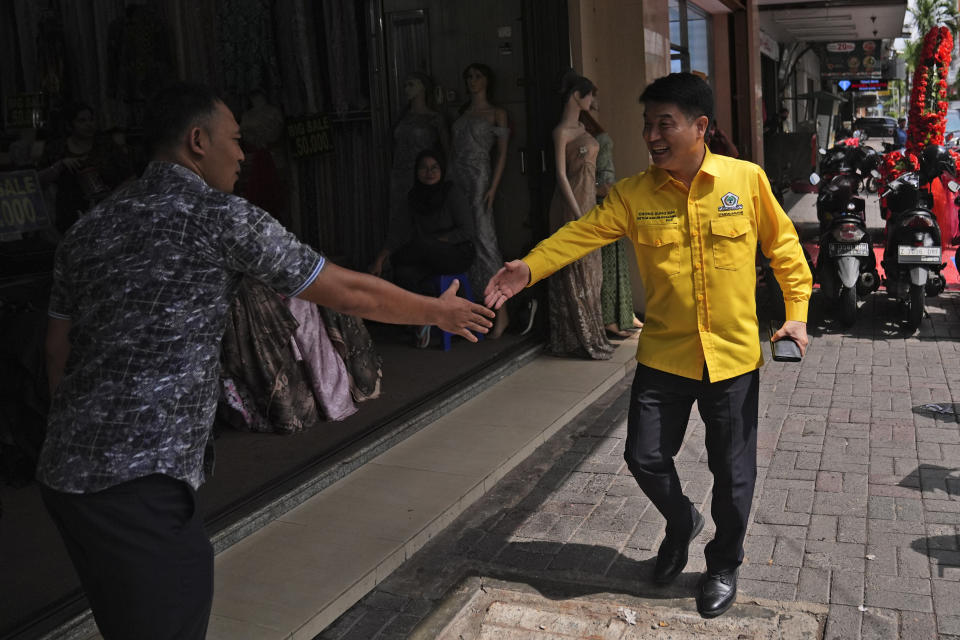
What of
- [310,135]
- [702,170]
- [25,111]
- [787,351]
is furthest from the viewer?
[310,135]

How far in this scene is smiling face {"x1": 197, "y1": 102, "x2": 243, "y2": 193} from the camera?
7.83 feet

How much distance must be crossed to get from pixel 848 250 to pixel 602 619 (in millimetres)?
5812

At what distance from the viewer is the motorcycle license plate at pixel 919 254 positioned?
27.0 feet

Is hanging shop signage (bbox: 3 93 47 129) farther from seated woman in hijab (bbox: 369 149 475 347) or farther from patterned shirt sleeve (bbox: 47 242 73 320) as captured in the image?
patterned shirt sleeve (bbox: 47 242 73 320)

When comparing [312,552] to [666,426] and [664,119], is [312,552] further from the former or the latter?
[664,119]

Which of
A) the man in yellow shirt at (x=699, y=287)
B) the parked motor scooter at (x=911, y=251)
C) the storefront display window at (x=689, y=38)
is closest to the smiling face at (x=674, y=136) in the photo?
the man in yellow shirt at (x=699, y=287)

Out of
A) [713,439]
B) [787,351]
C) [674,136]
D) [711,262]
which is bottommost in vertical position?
[713,439]

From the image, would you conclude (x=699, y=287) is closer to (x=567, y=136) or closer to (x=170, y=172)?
(x=170, y=172)

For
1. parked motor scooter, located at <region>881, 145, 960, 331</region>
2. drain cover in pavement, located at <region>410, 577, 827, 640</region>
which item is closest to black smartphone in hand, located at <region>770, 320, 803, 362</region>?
drain cover in pavement, located at <region>410, 577, 827, 640</region>

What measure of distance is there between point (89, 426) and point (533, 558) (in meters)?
2.41

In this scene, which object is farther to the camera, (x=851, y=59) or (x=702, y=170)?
(x=851, y=59)

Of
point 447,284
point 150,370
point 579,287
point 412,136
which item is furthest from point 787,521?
point 412,136

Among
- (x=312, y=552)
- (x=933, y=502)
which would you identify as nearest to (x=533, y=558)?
(x=312, y=552)

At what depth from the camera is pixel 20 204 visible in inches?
237
